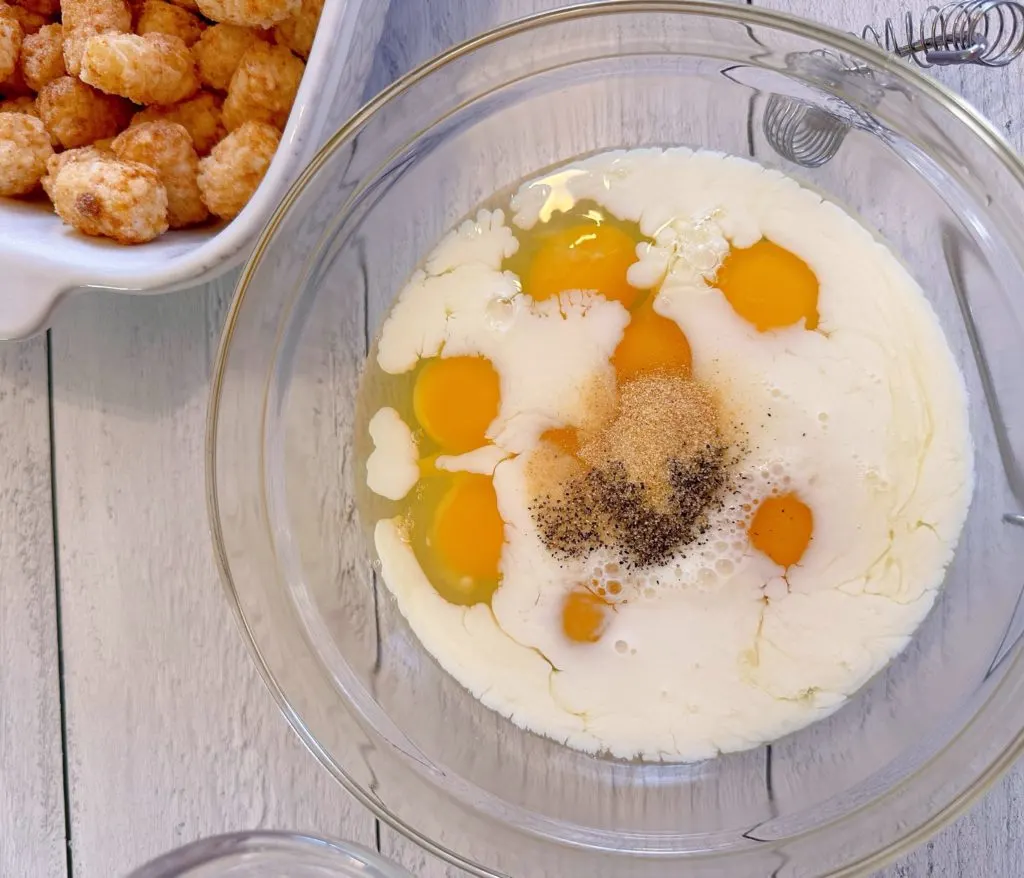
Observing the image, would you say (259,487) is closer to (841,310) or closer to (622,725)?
(622,725)

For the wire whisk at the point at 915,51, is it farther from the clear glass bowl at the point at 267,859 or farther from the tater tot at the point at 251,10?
the clear glass bowl at the point at 267,859

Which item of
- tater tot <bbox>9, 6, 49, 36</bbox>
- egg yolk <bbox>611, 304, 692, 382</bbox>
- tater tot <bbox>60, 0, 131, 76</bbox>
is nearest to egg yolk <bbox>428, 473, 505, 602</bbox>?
egg yolk <bbox>611, 304, 692, 382</bbox>

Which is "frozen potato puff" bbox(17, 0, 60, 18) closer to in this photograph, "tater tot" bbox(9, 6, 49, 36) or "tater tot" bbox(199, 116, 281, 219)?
"tater tot" bbox(9, 6, 49, 36)

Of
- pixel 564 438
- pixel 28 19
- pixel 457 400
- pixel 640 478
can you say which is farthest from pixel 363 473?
pixel 28 19

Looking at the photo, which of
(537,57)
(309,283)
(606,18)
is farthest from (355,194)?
(606,18)

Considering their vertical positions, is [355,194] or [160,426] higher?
[355,194]

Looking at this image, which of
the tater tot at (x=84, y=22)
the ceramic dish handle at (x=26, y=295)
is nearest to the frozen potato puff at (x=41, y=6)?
the tater tot at (x=84, y=22)

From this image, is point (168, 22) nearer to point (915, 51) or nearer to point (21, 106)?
point (21, 106)
